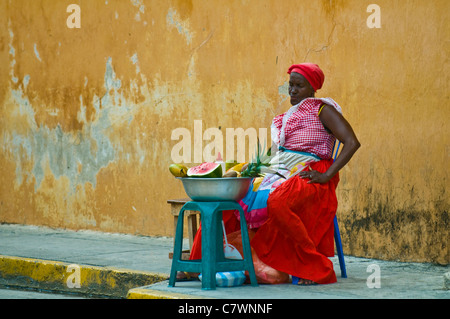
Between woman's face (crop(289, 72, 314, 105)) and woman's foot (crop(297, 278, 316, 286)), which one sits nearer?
woman's foot (crop(297, 278, 316, 286))

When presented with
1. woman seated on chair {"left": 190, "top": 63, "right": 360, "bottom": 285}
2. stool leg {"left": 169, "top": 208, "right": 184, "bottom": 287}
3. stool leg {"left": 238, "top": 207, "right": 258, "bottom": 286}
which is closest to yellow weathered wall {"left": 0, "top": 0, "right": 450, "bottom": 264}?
woman seated on chair {"left": 190, "top": 63, "right": 360, "bottom": 285}

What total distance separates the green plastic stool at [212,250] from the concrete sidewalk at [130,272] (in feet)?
0.35

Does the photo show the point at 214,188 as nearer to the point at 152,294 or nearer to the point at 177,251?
the point at 177,251

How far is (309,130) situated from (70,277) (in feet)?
7.96

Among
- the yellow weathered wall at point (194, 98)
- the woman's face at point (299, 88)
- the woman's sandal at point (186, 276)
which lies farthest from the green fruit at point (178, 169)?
the yellow weathered wall at point (194, 98)

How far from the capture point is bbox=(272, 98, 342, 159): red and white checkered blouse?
545 centimetres

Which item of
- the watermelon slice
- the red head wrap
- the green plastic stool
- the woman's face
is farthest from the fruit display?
the red head wrap

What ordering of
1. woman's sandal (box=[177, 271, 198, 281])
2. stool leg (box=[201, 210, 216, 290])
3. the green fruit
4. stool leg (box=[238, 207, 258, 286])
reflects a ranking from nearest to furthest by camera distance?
stool leg (box=[201, 210, 216, 290]), stool leg (box=[238, 207, 258, 286]), the green fruit, woman's sandal (box=[177, 271, 198, 281])

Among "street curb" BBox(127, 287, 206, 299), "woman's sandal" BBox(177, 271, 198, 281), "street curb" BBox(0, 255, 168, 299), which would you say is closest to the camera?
"street curb" BBox(127, 287, 206, 299)

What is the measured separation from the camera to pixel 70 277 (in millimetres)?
6508

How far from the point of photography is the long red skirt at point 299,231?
17.2 ft

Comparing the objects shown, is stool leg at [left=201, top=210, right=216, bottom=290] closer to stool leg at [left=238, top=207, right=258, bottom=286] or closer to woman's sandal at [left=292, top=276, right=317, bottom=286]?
stool leg at [left=238, top=207, right=258, bottom=286]

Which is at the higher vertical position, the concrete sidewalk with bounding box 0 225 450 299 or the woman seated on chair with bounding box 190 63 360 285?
the woman seated on chair with bounding box 190 63 360 285

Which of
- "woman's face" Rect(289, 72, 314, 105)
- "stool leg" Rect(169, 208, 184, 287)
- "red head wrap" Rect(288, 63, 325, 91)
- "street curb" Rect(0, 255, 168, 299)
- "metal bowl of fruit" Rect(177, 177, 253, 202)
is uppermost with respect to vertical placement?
"red head wrap" Rect(288, 63, 325, 91)
